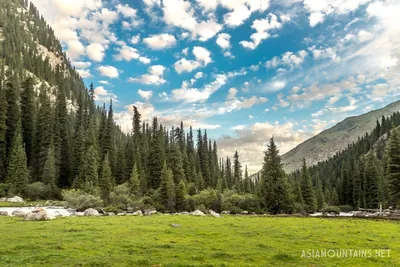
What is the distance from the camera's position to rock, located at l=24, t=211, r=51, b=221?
30.9 meters

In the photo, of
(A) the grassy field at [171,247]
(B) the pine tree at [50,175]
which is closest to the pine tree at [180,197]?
(B) the pine tree at [50,175]

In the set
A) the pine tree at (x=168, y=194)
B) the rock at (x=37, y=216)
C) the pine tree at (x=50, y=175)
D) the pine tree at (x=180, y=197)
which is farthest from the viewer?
the pine tree at (x=50, y=175)

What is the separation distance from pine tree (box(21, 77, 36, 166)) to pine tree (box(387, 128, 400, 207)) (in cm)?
9293

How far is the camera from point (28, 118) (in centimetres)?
9531

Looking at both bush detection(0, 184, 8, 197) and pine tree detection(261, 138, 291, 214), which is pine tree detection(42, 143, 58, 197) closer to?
bush detection(0, 184, 8, 197)

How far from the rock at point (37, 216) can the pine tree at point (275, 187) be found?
41415mm

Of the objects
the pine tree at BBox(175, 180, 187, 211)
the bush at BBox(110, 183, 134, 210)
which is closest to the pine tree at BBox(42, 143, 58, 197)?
the bush at BBox(110, 183, 134, 210)

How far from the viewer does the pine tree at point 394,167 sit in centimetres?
6362

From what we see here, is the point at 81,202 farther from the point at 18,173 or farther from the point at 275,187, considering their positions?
the point at 275,187

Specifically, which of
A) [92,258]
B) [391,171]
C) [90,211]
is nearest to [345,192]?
[391,171]

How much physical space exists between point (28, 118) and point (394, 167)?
10094 centimetres

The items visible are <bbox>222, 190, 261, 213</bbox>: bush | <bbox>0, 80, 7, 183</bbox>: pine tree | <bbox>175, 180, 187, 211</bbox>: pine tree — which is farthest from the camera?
<bbox>0, 80, 7, 183</bbox>: pine tree

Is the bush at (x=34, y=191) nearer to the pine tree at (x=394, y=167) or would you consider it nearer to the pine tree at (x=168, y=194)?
the pine tree at (x=168, y=194)

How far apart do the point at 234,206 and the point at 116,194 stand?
1057 inches
